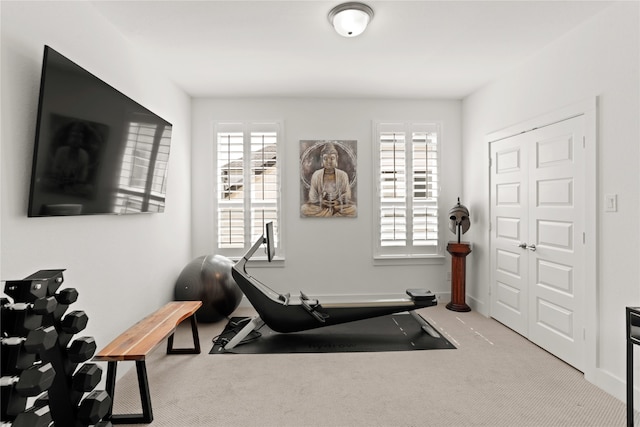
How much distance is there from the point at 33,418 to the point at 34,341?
0.26 metres

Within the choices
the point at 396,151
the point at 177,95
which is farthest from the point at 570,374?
the point at 177,95

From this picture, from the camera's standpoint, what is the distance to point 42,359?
1.38m

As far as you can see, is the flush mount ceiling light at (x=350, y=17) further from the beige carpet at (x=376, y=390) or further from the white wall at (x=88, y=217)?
the beige carpet at (x=376, y=390)

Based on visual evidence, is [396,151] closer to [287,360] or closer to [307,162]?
[307,162]

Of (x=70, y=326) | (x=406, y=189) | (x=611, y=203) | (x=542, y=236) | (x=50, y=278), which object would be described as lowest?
(x=70, y=326)

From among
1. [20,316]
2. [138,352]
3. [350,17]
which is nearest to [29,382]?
[20,316]

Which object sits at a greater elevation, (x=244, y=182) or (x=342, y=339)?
(x=244, y=182)

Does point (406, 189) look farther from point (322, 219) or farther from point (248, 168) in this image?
point (248, 168)

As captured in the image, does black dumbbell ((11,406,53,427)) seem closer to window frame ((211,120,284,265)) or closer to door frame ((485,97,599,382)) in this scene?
door frame ((485,97,599,382))

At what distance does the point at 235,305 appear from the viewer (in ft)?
13.9

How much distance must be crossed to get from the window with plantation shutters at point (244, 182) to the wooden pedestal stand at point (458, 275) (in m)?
2.33

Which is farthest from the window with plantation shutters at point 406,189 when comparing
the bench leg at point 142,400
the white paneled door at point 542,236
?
the bench leg at point 142,400

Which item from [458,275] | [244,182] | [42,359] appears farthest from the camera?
[244,182]

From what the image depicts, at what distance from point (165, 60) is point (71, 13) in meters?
1.26
